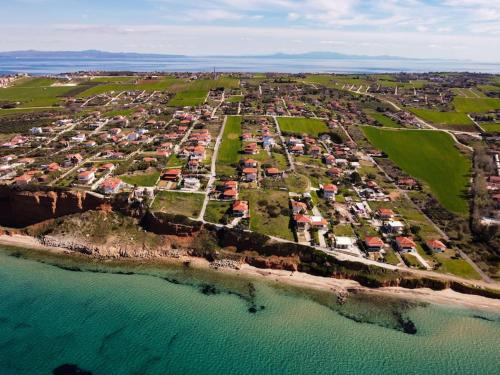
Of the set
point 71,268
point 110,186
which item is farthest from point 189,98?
point 71,268

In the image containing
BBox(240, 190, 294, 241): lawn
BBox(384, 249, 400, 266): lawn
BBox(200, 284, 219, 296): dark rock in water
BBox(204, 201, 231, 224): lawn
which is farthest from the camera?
BBox(204, 201, 231, 224): lawn

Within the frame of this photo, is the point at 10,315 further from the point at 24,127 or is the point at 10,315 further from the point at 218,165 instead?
the point at 24,127

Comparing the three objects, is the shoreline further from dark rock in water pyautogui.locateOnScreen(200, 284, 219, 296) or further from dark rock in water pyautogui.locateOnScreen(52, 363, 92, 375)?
dark rock in water pyautogui.locateOnScreen(52, 363, 92, 375)

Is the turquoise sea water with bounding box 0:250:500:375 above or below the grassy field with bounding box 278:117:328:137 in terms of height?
below

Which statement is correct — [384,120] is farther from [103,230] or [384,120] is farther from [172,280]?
[103,230]

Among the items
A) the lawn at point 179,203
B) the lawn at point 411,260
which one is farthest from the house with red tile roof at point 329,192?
the lawn at point 179,203

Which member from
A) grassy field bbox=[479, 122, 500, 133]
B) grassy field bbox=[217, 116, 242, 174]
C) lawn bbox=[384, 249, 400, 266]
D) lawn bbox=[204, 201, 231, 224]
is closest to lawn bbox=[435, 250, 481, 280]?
lawn bbox=[384, 249, 400, 266]

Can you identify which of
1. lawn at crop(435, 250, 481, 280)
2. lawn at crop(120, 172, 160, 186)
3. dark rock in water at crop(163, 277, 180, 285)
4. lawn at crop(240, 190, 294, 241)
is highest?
lawn at crop(120, 172, 160, 186)
